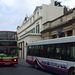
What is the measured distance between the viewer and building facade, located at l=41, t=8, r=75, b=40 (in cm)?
2183

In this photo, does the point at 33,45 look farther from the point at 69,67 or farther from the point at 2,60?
the point at 69,67

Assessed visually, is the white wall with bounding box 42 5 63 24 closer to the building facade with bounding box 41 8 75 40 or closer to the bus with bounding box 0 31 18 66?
the building facade with bounding box 41 8 75 40

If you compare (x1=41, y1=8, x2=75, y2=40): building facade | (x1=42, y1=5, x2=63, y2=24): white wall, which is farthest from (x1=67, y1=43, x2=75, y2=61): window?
(x1=42, y1=5, x2=63, y2=24): white wall

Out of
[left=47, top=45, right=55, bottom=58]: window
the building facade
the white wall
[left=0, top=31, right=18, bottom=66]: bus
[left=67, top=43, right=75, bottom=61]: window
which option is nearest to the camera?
[left=67, top=43, right=75, bottom=61]: window

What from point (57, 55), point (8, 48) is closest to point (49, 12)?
point (8, 48)

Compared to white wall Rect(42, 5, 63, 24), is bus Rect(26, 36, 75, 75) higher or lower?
lower

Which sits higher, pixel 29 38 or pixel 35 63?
pixel 29 38

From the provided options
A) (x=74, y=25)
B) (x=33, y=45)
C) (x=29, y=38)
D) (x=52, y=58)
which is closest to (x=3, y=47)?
(x=33, y=45)

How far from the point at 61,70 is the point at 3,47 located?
7.86m

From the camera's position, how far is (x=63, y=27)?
24344mm

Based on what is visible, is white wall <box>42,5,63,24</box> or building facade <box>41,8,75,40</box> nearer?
building facade <box>41,8,75,40</box>

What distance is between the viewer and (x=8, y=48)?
54.1 feet

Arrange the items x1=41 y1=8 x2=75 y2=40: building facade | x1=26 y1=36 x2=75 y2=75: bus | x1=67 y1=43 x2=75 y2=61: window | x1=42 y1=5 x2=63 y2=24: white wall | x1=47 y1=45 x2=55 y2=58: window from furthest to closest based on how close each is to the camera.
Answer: x1=42 y1=5 x2=63 y2=24: white wall → x1=41 y1=8 x2=75 y2=40: building facade → x1=47 y1=45 x2=55 y2=58: window → x1=26 y1=36 x2=75 y2=75: bus → x1=67 y1=43 x2=75 y2=61: window

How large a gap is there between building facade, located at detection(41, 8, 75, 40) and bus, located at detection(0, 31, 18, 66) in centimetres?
852
